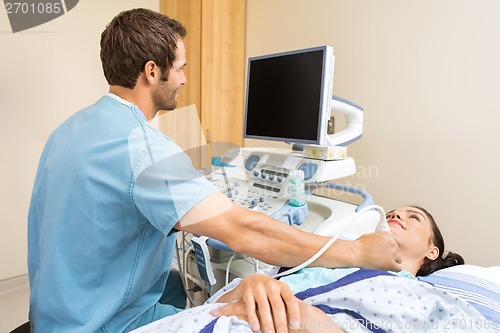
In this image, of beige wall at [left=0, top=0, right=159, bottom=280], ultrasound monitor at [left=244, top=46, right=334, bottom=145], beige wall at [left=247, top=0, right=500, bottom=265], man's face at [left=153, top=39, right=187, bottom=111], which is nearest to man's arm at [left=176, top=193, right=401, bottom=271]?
man's face at [left=153, top=39, right=187, bottom=111]

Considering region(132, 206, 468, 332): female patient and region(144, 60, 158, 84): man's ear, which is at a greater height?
region(144, 60, 158, 84): man's ear

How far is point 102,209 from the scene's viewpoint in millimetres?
870

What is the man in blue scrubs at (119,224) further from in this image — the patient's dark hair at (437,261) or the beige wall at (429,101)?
the beige wall at (429,101)

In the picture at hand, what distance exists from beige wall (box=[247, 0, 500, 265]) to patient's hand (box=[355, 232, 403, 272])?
34.9 inches

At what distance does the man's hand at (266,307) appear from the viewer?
2.43 feet

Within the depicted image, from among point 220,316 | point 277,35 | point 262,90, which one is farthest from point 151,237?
point 277,35

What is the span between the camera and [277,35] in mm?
2406

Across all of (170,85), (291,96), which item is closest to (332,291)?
(170,85)

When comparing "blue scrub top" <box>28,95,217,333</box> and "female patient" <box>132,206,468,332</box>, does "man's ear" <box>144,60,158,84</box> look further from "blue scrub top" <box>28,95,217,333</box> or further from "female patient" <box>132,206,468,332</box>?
"female patient" <box>132,206,468,332</box>

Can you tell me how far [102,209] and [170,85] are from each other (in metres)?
0.46

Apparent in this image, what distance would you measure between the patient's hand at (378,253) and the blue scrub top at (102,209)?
1.35 ft

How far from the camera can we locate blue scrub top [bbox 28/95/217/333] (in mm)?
842

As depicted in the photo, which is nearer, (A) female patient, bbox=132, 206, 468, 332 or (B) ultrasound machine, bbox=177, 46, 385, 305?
(A) female patient, bbox=132, 206, 468, 332

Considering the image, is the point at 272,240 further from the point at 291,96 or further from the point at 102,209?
the point at 291,96
